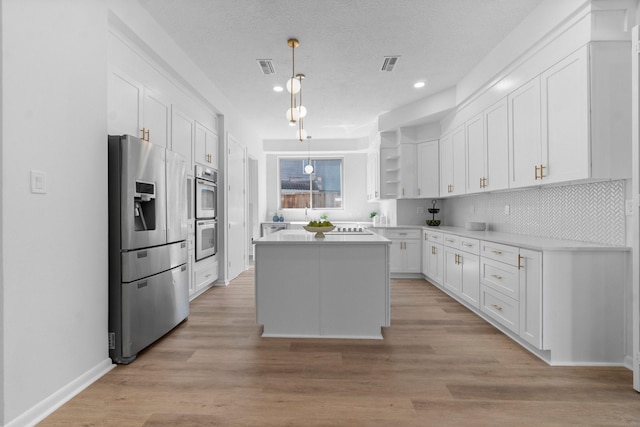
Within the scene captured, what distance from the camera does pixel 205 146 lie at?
4449 millimetres

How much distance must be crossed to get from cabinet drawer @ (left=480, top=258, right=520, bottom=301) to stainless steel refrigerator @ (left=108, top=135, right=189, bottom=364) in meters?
2.89

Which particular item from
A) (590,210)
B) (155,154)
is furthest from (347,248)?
(590,210)

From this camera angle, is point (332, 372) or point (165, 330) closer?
point (332, 372)

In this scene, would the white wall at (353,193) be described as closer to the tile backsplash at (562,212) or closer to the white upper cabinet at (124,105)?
the tile backsplash at (562,212)

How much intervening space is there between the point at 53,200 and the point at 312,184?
20.8ft

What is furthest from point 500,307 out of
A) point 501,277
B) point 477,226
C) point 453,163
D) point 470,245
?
point 453,163

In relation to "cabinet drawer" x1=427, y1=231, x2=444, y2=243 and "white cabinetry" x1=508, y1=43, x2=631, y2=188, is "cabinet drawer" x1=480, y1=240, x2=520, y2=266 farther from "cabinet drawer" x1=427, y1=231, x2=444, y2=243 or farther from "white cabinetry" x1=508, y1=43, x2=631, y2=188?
"cabinet drawer" x1=427, y1=231, x2=444, y2=243

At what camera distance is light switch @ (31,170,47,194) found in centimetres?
176

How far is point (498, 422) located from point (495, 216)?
295cm

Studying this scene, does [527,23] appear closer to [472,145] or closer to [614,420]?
[472,145]

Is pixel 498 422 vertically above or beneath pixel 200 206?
beneath

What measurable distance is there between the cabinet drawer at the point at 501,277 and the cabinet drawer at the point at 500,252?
0.04 metres

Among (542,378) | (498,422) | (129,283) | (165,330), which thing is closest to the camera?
(498,422)

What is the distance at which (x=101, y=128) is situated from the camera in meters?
2.30
